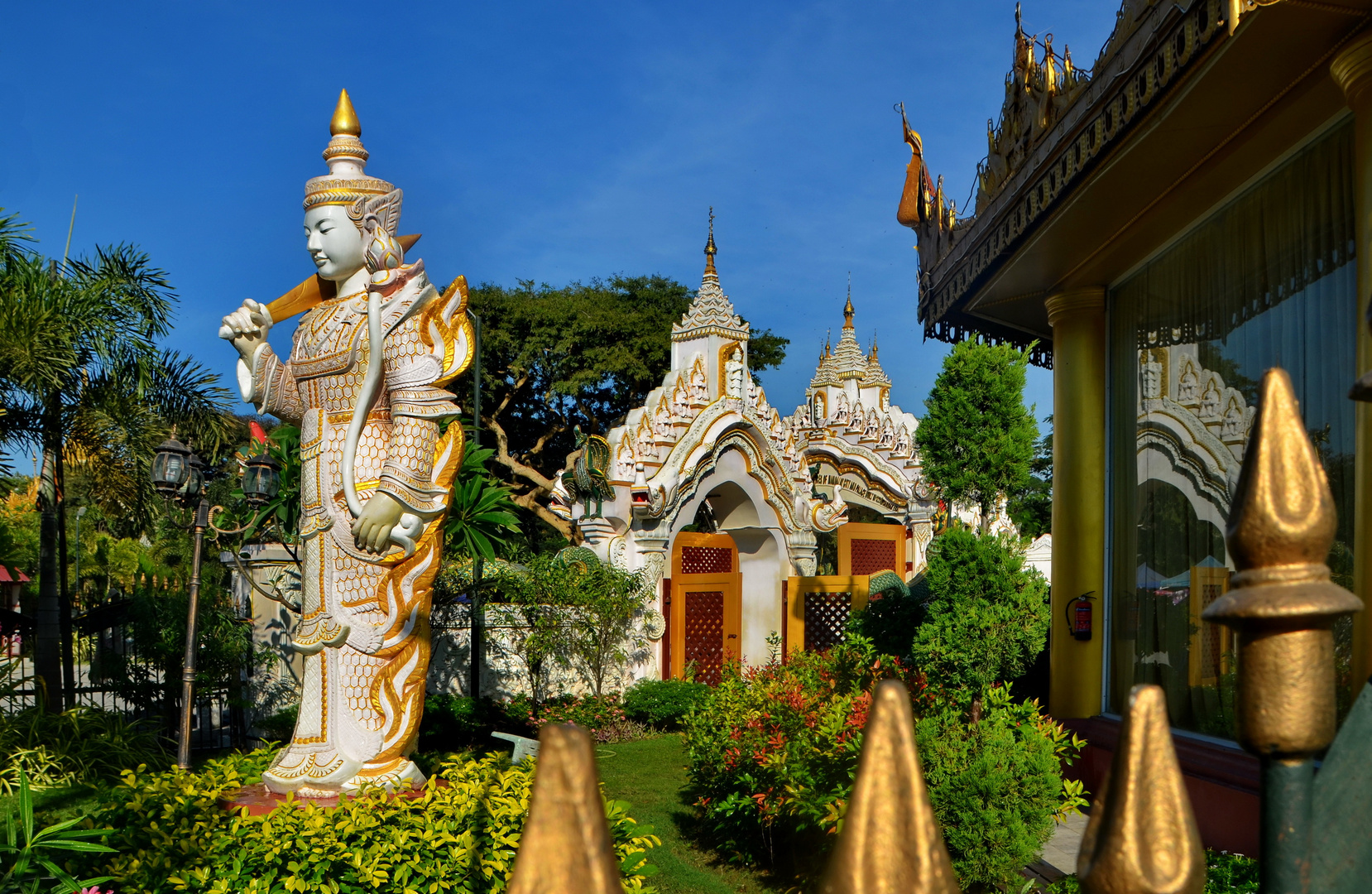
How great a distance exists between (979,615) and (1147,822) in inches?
231

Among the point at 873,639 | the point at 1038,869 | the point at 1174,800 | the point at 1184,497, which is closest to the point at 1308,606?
the point at 1174,800

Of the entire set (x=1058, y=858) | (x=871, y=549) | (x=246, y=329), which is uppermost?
(x=246, y=329)

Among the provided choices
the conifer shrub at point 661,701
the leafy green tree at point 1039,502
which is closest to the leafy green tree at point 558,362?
the leafy green tree at point 1039,502

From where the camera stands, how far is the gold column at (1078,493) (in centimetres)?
773

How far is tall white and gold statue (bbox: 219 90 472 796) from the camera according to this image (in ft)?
15.5

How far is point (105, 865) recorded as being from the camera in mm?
4258

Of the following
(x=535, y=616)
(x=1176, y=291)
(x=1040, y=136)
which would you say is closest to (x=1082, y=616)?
(x=1176, y=291)

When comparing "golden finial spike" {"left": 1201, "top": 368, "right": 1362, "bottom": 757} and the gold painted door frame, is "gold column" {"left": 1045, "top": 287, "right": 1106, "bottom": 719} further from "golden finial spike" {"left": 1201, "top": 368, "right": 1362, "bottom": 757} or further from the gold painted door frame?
"golden finial spike" {"left": 1201, "top": 368, "right": 1362, "bottom": 757}

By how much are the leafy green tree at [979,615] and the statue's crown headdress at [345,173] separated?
4.22 meters

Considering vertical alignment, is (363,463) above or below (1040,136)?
below

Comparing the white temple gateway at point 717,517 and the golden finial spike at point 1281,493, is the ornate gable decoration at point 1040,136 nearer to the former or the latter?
the golden finial spike at point 1281,493

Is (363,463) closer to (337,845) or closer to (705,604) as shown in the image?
(337,845)

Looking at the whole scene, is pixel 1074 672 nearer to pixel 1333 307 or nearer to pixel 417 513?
pixel 1333 307

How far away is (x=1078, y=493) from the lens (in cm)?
782
